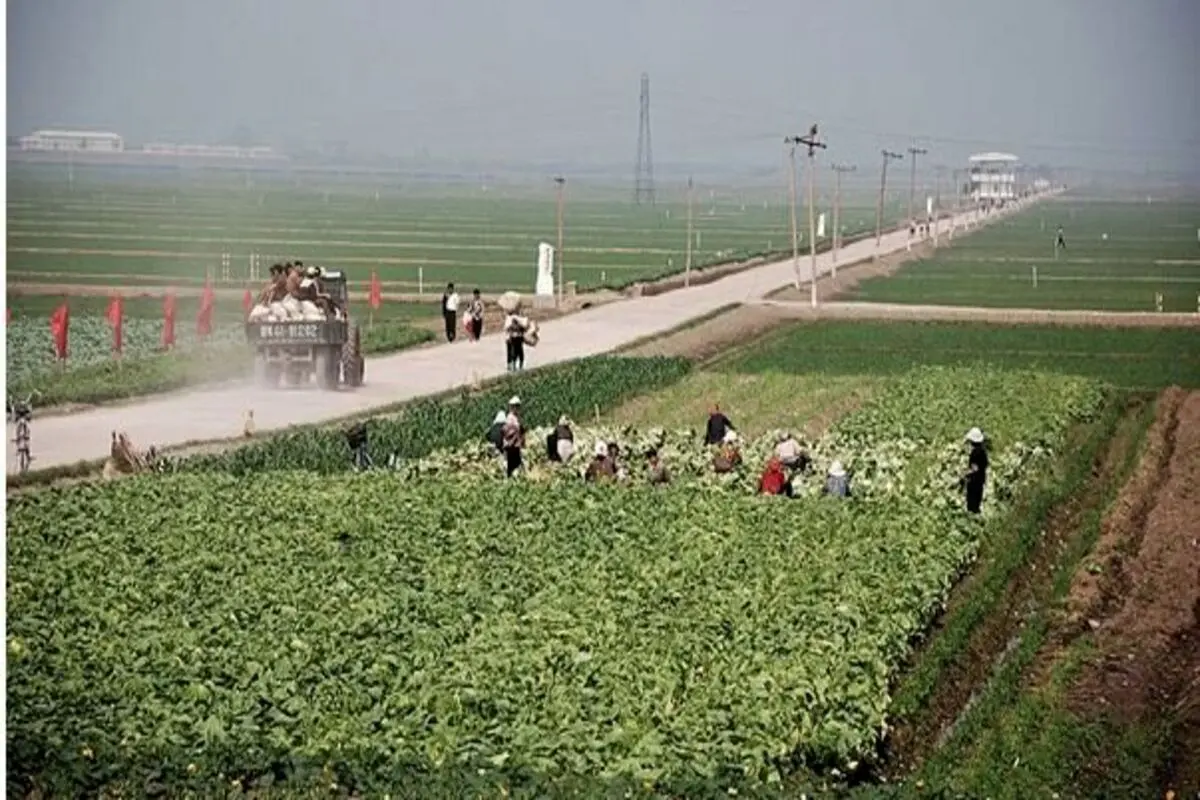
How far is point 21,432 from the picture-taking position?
33.5 ft

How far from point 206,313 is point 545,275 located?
5855mm

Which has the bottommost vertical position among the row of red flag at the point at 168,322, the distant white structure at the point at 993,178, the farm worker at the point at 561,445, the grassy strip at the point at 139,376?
the farm worker at the point at 561,445

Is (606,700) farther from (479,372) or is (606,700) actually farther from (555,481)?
(479,372)

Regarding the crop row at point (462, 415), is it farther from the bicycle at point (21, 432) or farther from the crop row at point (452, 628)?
the bicycle at point (21, 432)

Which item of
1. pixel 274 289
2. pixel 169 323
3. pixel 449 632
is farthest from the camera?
pixel 169 323

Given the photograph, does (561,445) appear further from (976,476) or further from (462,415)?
(976,476)

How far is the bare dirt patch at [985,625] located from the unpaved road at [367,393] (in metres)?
4.07

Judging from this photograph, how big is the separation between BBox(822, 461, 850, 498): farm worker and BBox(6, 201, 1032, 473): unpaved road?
3045mm

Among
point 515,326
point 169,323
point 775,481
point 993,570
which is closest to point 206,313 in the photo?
point 169,323

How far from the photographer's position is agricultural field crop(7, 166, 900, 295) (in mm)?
11477

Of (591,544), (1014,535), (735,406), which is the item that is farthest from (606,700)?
(735,406)

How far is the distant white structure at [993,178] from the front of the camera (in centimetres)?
1107

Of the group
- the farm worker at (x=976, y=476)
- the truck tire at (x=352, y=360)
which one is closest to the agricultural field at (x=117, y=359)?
the truck tire at (x=352, y=360)

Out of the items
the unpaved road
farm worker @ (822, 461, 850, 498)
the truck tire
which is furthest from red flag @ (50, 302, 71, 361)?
farm worker @ (822, 461, 850, 498)
